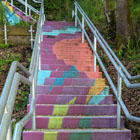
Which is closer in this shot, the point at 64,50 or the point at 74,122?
the point at 74,122

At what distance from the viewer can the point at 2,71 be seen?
5512 mm

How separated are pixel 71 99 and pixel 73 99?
0.11ft

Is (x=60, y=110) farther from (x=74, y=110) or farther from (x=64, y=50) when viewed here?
(x=64, y=50)

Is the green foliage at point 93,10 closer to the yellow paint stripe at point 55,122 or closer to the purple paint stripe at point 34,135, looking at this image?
the yellow paint stripe at point 55,122

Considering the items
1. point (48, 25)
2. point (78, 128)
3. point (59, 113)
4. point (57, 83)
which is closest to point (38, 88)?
point (57, 83)

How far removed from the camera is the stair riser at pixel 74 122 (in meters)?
3.27

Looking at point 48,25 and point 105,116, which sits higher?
point 48,25

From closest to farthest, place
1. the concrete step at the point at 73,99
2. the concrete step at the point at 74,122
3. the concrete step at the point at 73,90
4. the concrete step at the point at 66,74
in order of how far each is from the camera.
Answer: the concrete step at the point at 74,122 < the concrete step at the point at 73,99 < the concrete step at the point at 73,90 < the concrete step at the point at 66,74

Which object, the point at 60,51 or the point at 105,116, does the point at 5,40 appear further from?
the point at 105,116

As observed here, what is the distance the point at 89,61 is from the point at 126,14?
69.6 inches

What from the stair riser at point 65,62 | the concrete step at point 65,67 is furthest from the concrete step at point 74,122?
the stair riser at point 65,62

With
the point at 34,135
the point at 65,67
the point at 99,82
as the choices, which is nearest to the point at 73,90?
the point at 99,82

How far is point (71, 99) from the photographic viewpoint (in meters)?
3.87

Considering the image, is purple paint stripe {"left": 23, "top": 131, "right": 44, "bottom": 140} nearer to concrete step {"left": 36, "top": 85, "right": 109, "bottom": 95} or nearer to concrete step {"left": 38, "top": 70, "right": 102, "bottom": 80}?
concrete step {"left": 36, "top": 85, "right": 109, "bottom": 95}
